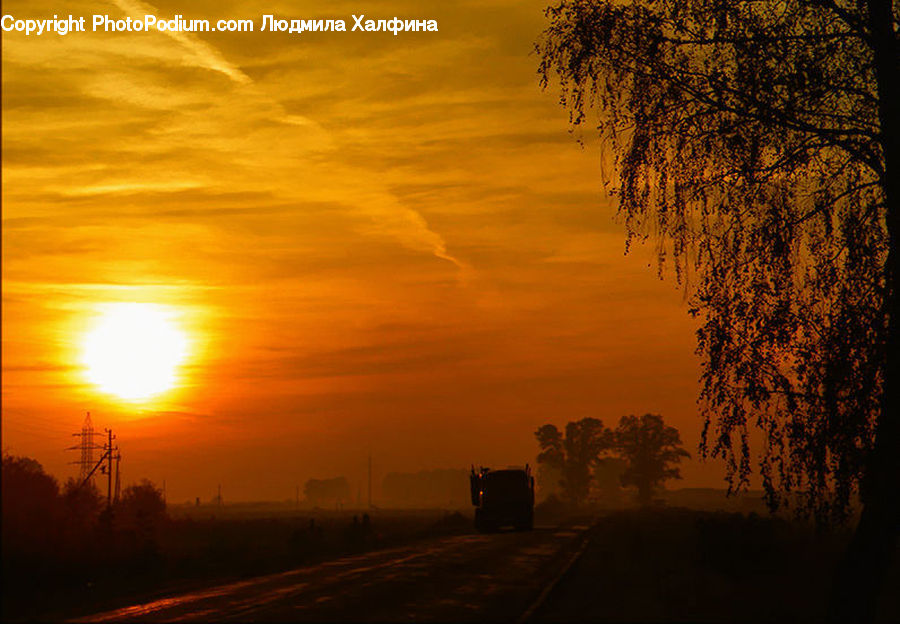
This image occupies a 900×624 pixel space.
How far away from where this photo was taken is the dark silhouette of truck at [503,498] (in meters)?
54.7

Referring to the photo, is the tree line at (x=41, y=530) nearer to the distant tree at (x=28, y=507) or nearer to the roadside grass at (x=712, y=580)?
the distant tree at (x=28, y=507)

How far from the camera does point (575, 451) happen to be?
17575cm

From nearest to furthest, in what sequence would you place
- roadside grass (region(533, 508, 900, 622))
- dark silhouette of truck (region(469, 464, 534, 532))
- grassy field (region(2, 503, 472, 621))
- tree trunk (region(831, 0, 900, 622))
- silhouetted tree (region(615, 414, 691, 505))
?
tree trunk (region(831, 0, 900, 622)) → roadside grass (region(533, 508, 900, 622)) → grassy field (region(2, 503, 472, 621)) → dark silhouette of truck (region(469, 464, 534, 532)) → silhouetted tree (region(615, 414, 691, 505))

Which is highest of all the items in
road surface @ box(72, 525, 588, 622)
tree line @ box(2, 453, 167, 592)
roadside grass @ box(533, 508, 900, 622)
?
tree line @ box(2, 453, 167, 592)

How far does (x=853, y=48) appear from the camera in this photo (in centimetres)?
1411

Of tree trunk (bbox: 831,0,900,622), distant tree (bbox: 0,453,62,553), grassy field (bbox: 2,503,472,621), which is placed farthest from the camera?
grassy field (bbox: 2,503,472,621)

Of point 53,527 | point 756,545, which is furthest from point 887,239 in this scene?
point 756,545

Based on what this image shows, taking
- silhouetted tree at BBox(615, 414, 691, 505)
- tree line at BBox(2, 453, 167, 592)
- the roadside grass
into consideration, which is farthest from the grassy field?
silhouetted tree at BBox(615, 414, 691, 505)

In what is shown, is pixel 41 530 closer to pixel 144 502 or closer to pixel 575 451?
pixel 144 502

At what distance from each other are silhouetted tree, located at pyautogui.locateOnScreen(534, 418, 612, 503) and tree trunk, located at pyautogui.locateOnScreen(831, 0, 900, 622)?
531ft

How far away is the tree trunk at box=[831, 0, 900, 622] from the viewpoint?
44.4 feet

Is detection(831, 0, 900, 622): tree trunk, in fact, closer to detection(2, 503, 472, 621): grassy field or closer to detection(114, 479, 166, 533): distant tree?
detection(2, 503, 472, 621): grassy field

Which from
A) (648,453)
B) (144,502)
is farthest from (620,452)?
(144,502)

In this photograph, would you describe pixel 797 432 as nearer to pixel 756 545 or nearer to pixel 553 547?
pixel 756 545
